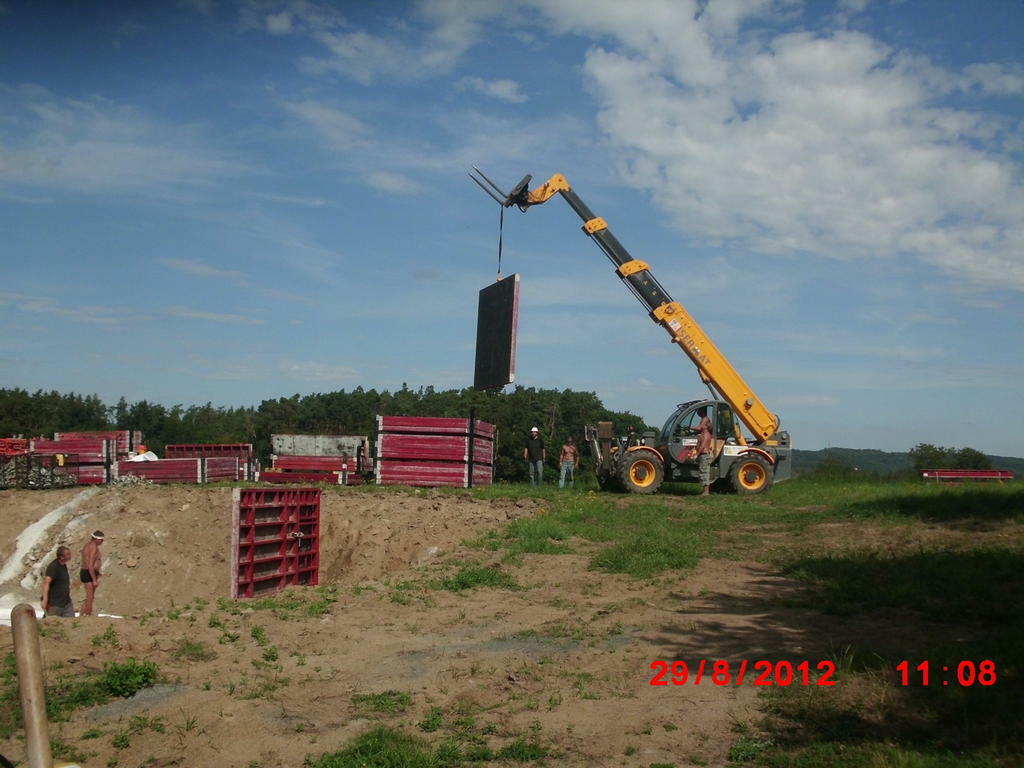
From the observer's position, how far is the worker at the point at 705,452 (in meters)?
21.8

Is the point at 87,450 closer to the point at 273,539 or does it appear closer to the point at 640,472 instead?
the point at 273,539

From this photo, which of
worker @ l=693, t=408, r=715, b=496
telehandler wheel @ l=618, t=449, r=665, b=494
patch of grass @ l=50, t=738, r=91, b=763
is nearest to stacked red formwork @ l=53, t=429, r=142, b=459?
telehandler wheel @ l=618, t=449, r=665, b=494

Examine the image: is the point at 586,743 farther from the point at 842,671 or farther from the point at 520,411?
the point at 520,411

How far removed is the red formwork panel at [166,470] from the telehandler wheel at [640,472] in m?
14.5

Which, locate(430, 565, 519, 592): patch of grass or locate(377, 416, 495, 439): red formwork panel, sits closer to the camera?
locate(430, 565, 519, 592): patch of grass

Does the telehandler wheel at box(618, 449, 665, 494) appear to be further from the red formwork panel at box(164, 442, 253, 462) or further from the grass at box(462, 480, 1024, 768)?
the red formwork panel at box(164, 442, 253, 462)

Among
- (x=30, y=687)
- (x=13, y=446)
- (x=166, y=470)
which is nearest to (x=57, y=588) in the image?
(x=30, y=687)

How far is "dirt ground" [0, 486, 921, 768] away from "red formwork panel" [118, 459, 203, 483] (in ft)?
54.9

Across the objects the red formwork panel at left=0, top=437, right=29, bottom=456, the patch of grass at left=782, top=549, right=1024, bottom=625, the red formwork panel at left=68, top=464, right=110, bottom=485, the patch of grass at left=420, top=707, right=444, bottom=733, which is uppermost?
the red formwork panel at left=0, top=437, right=29, bottom=456

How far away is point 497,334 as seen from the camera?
1911 cm

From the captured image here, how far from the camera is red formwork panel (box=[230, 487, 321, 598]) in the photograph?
1385cm

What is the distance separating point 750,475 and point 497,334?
7.62 m

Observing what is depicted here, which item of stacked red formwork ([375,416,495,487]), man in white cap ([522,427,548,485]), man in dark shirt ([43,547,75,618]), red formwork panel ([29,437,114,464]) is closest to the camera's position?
man in dark shirt ([43,547,75,618])

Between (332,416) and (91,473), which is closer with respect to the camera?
(91,473)
